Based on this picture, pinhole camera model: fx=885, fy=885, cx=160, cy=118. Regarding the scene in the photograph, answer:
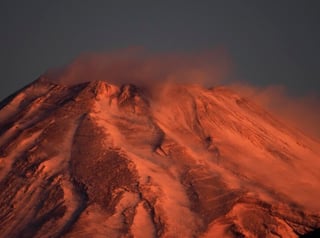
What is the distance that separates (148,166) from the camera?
51031mm

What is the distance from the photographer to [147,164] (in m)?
51.3

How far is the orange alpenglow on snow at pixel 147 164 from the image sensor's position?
1826 inches

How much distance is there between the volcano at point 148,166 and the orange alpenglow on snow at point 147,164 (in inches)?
2.6

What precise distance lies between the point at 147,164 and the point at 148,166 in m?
0.31

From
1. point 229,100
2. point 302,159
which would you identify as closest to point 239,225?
point 302,159

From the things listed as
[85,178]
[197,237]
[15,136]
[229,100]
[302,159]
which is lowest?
[197,237]

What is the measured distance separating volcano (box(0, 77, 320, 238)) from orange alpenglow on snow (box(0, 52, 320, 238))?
0.22 feet

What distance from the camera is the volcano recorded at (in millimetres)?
46344

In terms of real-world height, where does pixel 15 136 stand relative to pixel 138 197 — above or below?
above

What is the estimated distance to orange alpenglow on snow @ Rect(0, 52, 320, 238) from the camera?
46375 millimetres

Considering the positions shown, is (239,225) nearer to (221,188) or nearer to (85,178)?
(221,188)

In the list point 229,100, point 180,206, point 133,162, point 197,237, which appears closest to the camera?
point 197,237

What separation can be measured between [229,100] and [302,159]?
9.24 m

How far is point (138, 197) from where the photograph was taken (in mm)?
47688
